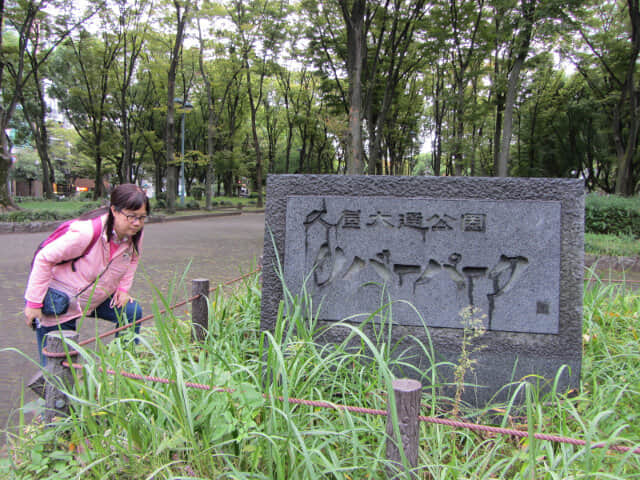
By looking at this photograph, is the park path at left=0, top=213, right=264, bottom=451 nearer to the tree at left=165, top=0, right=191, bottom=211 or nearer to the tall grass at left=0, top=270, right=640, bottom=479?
the tall grass at left=0, top=270, right=640, bottom=479

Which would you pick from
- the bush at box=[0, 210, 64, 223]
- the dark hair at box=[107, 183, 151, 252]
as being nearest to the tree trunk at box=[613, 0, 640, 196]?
the dark hair at box=[107, 183, 151, 252]

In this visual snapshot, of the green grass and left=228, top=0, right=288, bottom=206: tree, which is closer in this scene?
the green grass

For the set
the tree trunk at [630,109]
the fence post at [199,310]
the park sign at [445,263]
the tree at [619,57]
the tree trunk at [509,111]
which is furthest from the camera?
the tree at [619,57]

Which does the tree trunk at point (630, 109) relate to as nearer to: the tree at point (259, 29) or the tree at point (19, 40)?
the tree at point (259, 29)

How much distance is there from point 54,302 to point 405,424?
6.83 ft

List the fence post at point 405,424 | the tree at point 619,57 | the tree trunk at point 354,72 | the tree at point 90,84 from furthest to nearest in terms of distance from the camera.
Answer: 1. the tree at point 90,84
2. the tree at point 619,57
3. the tree trunk at point 354,72
4. the fence post at point 405,424

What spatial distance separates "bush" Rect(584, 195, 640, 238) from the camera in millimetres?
10586

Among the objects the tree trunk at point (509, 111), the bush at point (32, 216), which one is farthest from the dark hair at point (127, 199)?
the bush at point (32, 216)

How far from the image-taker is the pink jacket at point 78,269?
2418mm

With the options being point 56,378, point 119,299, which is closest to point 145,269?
point 119,299

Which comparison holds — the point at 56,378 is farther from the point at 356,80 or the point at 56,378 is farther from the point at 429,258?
the point at 356,80

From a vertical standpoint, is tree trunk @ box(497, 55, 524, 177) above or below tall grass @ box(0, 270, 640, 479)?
above

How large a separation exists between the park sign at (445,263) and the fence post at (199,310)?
1.63ft

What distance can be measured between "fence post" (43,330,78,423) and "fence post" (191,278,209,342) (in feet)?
3.76
